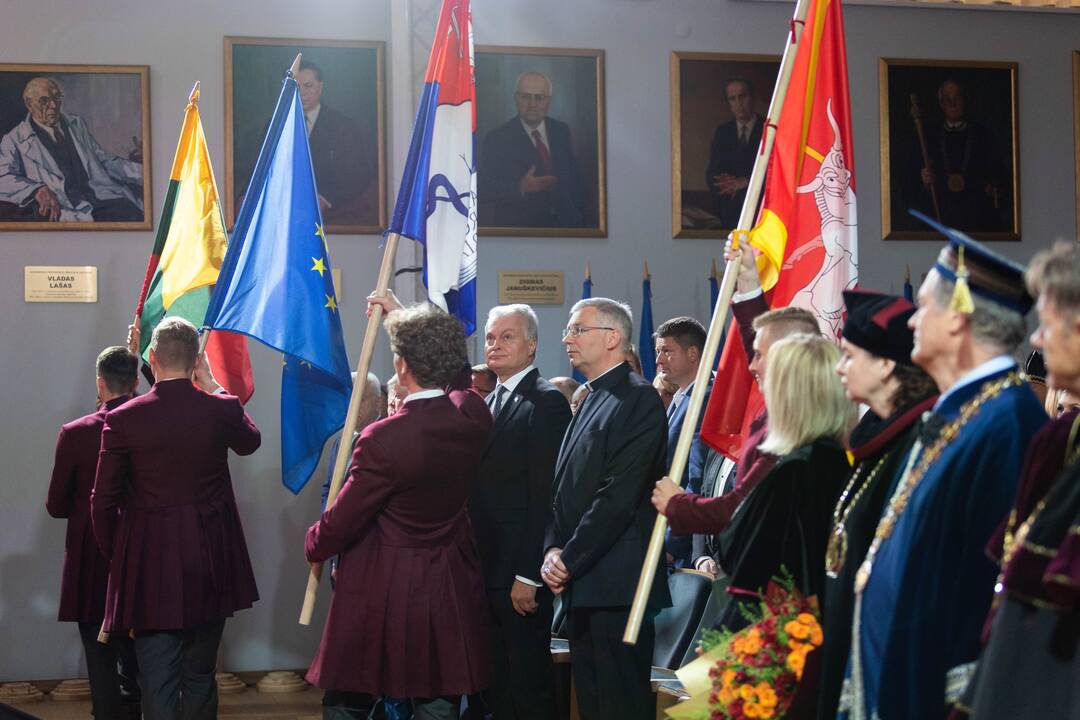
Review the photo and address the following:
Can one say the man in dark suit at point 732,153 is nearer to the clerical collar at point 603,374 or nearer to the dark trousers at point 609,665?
the clerical collar at point 603,374

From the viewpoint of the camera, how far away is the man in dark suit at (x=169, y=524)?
17.8 feet

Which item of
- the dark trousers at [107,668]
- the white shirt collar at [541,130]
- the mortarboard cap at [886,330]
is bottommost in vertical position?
the dark trousers at [107,668]

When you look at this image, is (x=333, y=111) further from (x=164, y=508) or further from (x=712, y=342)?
(x=712, y=342)

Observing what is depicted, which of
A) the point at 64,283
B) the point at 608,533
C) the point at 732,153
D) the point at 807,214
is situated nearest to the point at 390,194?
the point at 64,283

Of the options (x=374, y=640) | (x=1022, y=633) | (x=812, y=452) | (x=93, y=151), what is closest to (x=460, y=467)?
(x=374, y=640)

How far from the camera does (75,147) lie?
28.5 ft

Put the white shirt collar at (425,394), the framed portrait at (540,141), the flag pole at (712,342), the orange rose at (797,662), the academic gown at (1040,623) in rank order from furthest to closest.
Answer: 1. the framed portrait at (540,141)
2. the white shirt collar at (425,394)
3. the flag pole at (712,342)
4. the orange rose at (797,662)
5. the academic gown at (1040,623)

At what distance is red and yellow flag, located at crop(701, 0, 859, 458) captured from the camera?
482 centimetres

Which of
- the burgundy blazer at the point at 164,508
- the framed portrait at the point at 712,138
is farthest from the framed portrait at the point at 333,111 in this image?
the burgundy blazer at the point at 164,508

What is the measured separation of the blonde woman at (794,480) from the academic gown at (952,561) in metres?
0.64

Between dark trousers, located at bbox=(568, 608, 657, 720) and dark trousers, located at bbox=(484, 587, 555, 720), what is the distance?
0.41m

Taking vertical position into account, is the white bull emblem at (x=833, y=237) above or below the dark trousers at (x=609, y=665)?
above

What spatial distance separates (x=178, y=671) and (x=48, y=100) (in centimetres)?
467

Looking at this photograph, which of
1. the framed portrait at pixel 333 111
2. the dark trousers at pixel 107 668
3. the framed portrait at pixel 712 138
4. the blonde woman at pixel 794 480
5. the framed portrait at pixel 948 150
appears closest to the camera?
the blonde woman at pixel 794 480
